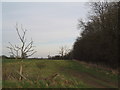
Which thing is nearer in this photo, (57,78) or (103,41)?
(57,78)

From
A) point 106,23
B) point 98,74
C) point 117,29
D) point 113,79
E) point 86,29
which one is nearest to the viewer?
point 113,79

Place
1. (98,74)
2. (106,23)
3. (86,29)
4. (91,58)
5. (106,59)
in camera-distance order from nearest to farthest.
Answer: (98,74) → (106,59) → (106,23) → (91,58) → (86,29)

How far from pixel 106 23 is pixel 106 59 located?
15.3ft

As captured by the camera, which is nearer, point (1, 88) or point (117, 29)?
point (1, 88)

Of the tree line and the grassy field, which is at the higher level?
the tree line

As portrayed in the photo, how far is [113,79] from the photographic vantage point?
Answer: 2183 cm

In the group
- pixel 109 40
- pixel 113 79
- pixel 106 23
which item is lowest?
pixel 113 79

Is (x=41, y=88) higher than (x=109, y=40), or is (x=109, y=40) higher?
(x=109, y=40)

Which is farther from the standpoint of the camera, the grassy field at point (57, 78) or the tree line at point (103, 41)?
the tree line at point (103, 41)

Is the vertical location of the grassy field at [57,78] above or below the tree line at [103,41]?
below

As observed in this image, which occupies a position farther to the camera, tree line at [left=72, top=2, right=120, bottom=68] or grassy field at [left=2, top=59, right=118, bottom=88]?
tree line at [left=72, top=2, right=120, bottom=68]

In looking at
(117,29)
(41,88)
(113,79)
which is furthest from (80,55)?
(41,88)

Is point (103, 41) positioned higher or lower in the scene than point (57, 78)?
higher

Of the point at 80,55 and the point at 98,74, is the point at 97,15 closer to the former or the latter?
the point at 80,55
